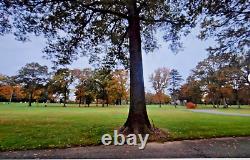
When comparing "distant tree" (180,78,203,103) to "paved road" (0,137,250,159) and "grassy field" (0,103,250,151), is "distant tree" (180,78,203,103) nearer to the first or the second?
"grassy field" (0,103,250,151)

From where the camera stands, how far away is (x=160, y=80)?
4574mm

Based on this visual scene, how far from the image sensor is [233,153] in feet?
12.5

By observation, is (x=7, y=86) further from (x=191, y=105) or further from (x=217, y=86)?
(x=217, y=86)

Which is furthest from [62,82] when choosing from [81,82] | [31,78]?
[31,78]

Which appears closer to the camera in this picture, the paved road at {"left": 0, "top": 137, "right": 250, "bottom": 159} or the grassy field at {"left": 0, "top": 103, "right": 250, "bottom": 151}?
the paved road at {"left": 0, "top": 137, "right": 250, "bottom": 159}

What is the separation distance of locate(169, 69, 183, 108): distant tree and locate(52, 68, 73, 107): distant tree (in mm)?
1567

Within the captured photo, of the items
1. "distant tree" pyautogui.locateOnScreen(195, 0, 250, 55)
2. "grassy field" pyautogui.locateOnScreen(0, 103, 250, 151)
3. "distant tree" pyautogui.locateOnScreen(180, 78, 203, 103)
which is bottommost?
"grassy field" pyautogui.locateOnScreen(0, 103, 250, 151)

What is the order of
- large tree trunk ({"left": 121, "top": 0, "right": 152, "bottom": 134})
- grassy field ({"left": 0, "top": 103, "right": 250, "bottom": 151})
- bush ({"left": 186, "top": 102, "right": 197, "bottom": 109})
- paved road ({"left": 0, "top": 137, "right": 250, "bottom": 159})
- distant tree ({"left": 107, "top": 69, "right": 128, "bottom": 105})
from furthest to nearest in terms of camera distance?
large tree trunk ({"left": 121, "top": 0, "right": 152, "bottom": 134}) < distant tree ({"left": 107, "top": 69, "right": 128, "bottom": 105}) < bush ({"left": 186, "top": 102, "right": 197, "bottom": 109}) < grassy field ({"left": 0, "top": 103, "right": 250, "bottom": 151}) < paved road ({"left": 0, "top": 137, "right": 250, "bottom": 159})

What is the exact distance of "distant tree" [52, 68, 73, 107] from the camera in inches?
169

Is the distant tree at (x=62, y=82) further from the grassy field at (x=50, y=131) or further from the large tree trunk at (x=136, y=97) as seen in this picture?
the large tree trunk at (x=136, y=97)

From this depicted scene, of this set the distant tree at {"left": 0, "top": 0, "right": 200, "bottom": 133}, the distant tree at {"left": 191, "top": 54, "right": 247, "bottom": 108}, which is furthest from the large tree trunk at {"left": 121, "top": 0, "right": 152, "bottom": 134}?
the distant tree at {"left": 191, "top": 54, "right": 247, "bottom": 108}

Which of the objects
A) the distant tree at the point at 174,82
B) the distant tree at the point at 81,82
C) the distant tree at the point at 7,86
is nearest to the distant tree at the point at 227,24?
the distant tree at the point at 174,82

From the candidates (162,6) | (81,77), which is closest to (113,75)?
(81,77)

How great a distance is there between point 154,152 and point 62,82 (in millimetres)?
1741
